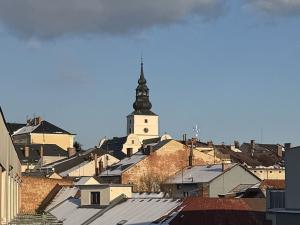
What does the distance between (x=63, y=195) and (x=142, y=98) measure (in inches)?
4142

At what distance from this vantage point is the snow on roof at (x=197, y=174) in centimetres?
7075

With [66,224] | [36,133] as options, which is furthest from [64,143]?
[66,224]

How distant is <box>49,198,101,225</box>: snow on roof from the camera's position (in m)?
46.1

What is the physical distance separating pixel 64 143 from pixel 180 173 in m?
59.2

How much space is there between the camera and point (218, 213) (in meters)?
39.1

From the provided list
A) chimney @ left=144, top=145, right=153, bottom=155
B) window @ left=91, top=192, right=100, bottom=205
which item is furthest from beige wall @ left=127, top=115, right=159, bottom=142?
window @ left=91, top=192, right=100, bottom=205

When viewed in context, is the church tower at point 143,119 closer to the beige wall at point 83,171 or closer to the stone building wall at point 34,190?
the beige wall at point 83,171

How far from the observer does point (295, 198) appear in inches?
1147

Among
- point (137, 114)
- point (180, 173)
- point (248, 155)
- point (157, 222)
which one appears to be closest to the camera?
point (157, 222)

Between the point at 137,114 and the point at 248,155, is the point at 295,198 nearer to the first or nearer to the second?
the point at 248,155

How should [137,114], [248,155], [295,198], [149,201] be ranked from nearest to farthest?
1. [295,198]
2. [149,201]
3. [248,155]
4. [137,114]

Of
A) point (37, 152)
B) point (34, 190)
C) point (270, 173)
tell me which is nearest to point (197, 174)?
point (34, 190)

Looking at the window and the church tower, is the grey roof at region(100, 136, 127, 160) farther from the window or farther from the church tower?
the window

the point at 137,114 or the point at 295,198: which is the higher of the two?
the point at 137,114
